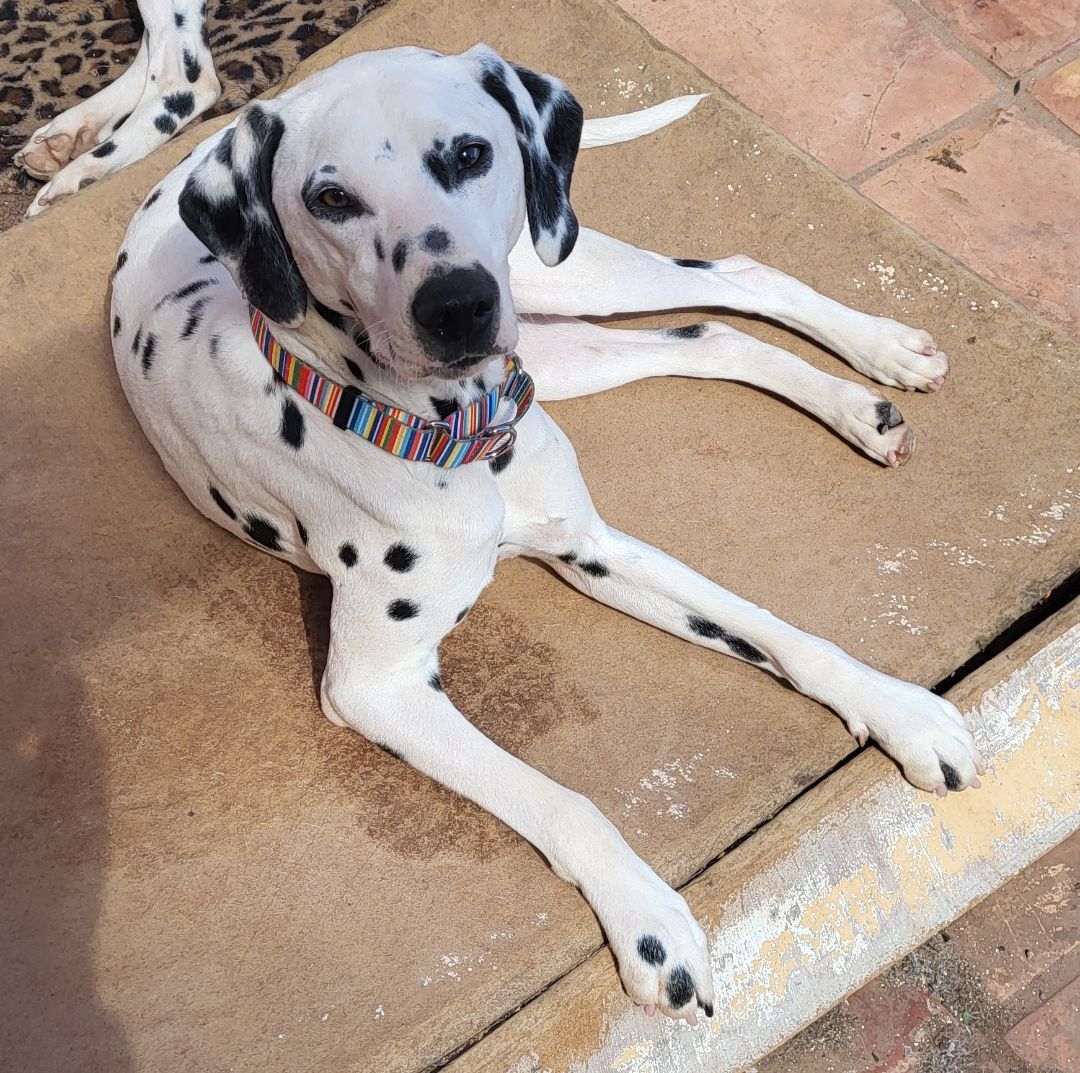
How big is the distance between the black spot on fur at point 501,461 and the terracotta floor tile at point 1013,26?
127 inches

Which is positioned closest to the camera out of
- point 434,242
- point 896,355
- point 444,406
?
point 434,242

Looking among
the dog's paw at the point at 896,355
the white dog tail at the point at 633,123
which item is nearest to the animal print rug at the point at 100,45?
the white dog tail at the point at 633,123

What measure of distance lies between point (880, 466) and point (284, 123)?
6.21 feet

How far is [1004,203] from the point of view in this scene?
447 cm

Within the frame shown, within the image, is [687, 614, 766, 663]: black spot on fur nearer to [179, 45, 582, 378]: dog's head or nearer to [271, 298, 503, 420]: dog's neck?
[271, 298, 503, 420]: dog's neck

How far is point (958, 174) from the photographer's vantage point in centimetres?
455

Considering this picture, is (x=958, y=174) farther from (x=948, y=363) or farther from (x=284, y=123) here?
(x=284, y=123)

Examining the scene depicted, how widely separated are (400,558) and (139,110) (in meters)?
2.72

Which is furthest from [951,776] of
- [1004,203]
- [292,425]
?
[1004,203]

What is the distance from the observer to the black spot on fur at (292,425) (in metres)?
2.59

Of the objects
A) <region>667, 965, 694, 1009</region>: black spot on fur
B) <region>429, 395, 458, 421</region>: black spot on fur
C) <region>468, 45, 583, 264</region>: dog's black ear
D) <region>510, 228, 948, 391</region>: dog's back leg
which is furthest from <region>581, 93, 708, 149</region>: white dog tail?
<region>667, 965, 694, 1009</region>: black spot on fur

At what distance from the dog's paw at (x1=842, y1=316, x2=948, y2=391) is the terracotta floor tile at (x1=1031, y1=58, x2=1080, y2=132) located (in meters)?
1.74

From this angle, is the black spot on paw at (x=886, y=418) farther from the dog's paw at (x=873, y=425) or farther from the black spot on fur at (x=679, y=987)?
the black spot on fur at (x=679, y=987)

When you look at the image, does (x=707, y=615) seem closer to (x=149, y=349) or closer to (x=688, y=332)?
(x=688, y=332)
